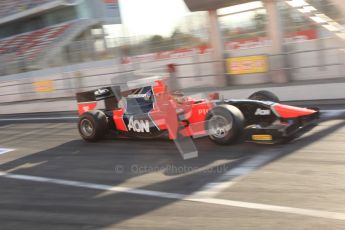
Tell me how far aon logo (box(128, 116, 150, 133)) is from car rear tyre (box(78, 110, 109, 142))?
596mm

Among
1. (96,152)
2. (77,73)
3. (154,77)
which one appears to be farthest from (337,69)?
(77,73)

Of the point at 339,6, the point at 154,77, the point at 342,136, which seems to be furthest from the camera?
the point at 339,6

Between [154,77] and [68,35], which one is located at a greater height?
[68,35]

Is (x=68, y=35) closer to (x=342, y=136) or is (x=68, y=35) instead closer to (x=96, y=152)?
(x=96, y=152)

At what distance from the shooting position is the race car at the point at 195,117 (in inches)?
255

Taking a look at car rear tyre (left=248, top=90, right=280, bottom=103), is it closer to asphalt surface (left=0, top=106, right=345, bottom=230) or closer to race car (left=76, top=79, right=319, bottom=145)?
race car (left=76, top=79, right=319, bottom=145)

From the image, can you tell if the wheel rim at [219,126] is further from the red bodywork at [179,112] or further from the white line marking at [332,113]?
the white line marking at [332,113]

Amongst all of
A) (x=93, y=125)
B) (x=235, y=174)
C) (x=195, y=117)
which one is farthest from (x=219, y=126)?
(x=93, y=125)

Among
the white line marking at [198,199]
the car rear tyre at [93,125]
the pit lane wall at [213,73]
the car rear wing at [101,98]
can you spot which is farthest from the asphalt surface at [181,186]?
the pit lane wall at [213,73]

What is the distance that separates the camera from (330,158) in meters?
5.71

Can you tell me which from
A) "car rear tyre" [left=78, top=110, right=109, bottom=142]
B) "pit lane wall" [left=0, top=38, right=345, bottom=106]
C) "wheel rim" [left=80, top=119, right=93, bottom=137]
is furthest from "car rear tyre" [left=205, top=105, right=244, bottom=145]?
"wheel rim" [left=80, top=119, right=93, bottom=137]

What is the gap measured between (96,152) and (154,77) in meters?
1.68

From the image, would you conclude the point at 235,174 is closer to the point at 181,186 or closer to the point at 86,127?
the point at 181,186

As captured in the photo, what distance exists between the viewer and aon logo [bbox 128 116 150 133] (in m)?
7.58
